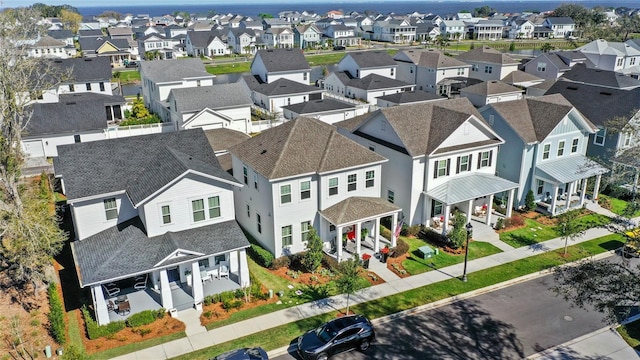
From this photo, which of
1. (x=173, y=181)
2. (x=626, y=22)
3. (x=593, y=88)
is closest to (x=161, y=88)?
(x=173, y=181)

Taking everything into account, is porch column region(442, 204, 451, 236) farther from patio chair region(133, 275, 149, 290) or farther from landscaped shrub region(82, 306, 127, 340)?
landscaped shrub region(82, 306, 127, 340)

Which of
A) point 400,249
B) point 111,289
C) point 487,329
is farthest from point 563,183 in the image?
point 111,289

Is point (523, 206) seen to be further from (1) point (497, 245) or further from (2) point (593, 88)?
(2) point (593, 88)

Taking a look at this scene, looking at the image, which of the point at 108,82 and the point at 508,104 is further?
the point at 108,82

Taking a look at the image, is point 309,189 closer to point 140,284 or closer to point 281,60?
point 140,284

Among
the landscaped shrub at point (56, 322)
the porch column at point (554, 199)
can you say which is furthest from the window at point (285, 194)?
the porch column at point (554, 199)

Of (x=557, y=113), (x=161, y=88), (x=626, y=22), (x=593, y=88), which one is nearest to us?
(x=557, y=113)

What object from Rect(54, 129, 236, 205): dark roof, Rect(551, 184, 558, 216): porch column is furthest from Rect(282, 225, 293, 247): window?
Rect(551, 184, 558, 216): porch column
